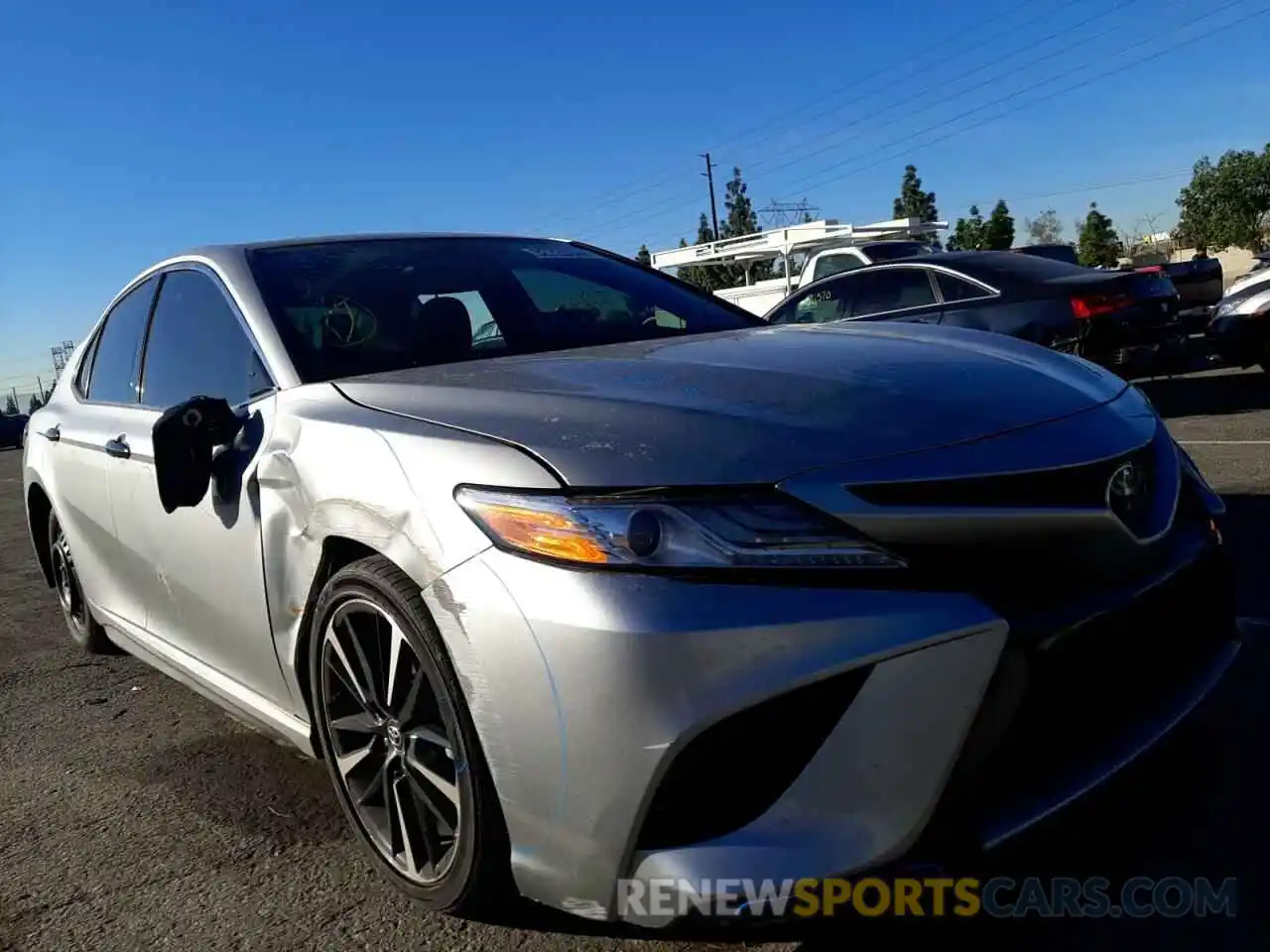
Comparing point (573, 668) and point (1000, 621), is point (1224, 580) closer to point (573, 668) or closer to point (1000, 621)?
point (1000, 621)

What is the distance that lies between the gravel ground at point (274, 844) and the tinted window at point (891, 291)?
4572 mm

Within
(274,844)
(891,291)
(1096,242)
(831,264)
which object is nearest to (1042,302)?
(891,291)

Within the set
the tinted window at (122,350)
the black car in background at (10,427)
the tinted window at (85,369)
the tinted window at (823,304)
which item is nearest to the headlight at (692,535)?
the tinted window at (122,350)

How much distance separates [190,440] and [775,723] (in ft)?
5.69

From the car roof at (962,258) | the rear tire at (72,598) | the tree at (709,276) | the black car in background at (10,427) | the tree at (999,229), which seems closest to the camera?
the rear tire at (72,598)

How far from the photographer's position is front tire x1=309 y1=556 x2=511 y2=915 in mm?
2037

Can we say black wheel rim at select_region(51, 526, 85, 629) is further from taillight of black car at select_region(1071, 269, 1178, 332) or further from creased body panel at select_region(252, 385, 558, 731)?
taillight of black car at select_region(1071, 269, 1178, 332)

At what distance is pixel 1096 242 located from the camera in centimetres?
5734

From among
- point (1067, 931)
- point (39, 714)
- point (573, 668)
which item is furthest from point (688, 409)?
point (39, 714)

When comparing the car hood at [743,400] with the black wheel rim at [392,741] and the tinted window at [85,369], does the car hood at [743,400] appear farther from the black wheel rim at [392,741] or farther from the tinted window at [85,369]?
the tinted window at [85,369]

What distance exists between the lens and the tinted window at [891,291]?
28.4ft

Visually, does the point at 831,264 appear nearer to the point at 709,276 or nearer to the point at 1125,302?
the point at 1125,302

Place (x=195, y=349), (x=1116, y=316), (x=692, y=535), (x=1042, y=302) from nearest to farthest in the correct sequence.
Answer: (x=692, y=535), (x=195, y=349), (x=1116, y=316), (x=1042, y=302)

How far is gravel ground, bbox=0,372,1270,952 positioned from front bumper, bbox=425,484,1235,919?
15 centimetres
